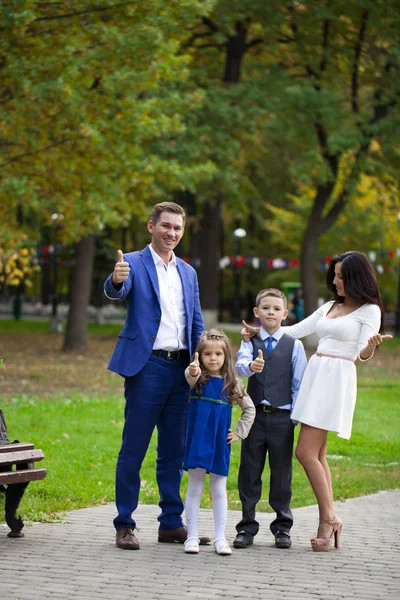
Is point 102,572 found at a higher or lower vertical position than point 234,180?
lower

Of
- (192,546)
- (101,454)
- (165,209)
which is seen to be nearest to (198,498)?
(192,546)

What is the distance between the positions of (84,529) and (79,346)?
20.2 m

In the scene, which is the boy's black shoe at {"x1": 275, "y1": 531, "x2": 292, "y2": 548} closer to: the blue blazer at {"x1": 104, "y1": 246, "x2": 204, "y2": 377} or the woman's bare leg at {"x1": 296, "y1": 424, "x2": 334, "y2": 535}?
the woman's bare leg at {"x1": 296, "y1": 424, "x2": 334, "y2": 535}

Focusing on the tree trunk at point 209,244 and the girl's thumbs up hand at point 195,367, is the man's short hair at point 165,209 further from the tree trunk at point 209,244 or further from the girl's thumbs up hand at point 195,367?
the tree trunk at point 209,244

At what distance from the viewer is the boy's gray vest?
284 inches

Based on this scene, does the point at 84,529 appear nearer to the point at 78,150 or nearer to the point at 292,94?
the point at 78,150

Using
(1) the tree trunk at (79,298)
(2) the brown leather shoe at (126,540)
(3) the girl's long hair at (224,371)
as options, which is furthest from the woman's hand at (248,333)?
(1) the tree trunk at (79,298)

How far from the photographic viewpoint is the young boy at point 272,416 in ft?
23.6

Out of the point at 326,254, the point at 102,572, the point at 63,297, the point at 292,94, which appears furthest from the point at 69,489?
the point at 63,297

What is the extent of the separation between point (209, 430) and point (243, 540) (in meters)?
0.76

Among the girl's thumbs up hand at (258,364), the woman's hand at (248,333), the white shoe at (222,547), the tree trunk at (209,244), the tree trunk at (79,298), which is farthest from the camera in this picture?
the tree trunk at (209,244)

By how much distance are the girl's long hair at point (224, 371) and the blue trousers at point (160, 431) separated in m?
0.24

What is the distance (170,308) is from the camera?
23.5ft

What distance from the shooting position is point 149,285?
7164 mm
